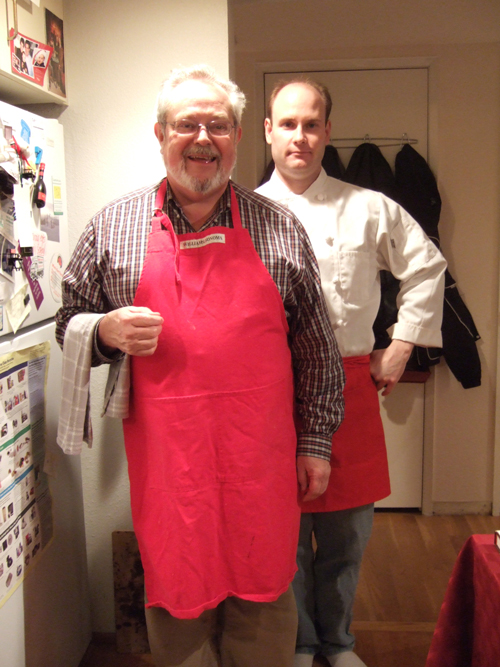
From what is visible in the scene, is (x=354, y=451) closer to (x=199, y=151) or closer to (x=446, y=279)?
(x=199, y=151)

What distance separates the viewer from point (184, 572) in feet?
3.88

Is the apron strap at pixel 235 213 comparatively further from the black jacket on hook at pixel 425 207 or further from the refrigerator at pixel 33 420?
the black jacket on hook at pixel 425 207

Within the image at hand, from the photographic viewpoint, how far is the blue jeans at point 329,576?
159cm

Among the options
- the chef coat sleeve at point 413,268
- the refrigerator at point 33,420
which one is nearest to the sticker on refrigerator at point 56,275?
the refrigerator at point 33,420

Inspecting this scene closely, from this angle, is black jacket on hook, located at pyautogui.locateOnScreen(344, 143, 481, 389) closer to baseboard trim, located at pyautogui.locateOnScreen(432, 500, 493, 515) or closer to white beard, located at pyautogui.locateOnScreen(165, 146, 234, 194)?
baseboard trim, located at pyautogui.locateOnScreen(432, 500, 493, 515)

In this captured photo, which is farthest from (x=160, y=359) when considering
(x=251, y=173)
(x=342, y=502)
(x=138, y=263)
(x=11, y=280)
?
(x=251, y=173)

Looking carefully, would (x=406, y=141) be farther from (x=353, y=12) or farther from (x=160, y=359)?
(x=160, y=359)

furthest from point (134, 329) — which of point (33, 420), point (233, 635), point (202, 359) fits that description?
point (233, 635)

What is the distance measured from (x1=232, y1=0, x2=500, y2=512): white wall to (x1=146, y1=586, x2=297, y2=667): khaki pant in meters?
1.62

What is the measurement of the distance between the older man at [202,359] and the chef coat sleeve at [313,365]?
0.01m

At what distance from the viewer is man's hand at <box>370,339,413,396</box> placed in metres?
1.56

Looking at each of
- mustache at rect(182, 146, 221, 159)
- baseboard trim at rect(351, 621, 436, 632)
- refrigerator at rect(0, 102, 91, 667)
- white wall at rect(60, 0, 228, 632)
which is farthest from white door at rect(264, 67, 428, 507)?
baseboard trim at rect(351, 621, 436, 632)

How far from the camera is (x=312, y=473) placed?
52.6 inches

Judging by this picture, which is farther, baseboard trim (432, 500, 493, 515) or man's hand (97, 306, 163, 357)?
baseboard trim (432, 500, 493, 515)
